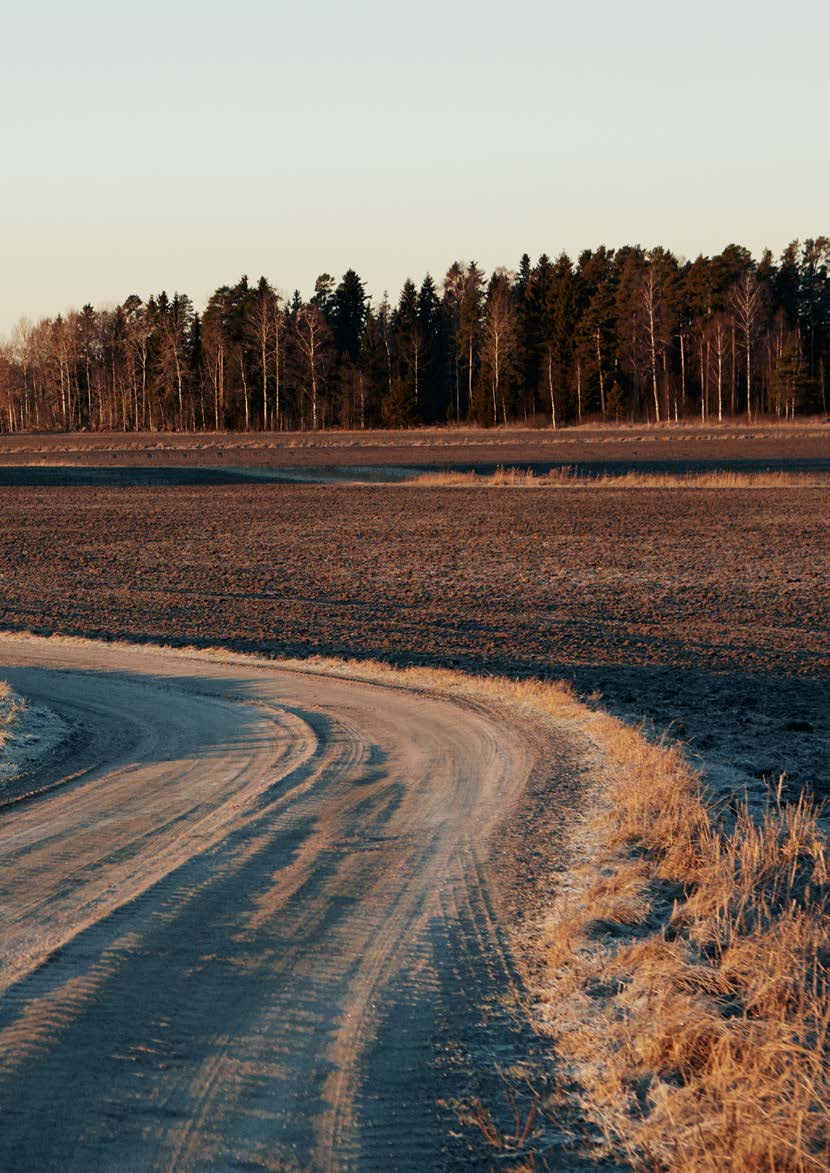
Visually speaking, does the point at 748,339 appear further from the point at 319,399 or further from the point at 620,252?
the point at 319,399

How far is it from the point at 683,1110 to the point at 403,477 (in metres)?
54.9

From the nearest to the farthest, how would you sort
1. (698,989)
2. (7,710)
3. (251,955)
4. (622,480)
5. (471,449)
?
1. (698,989)
2. (251,955)
3. (7,710)
4. (622,480)
5. (471,449)

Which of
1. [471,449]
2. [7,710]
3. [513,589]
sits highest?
[471,449]

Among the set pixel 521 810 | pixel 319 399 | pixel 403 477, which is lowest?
pixel 521 810

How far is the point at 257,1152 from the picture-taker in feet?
13.5

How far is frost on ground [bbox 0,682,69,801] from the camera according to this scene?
35.4ft

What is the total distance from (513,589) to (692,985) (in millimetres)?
19770

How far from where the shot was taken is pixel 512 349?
346 ft

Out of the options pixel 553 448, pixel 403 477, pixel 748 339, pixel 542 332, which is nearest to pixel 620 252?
pixel 542 332

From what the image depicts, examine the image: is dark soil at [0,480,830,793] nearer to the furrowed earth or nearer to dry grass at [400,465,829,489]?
the furrowed earth

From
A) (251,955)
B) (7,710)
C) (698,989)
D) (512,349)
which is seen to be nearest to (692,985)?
(698,989)

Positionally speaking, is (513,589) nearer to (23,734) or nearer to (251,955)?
(23,734)

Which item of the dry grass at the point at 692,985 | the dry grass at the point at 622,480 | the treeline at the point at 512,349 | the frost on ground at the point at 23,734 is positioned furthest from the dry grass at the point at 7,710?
the treeline at the point at 512,349

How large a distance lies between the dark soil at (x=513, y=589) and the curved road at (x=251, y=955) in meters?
3.64
